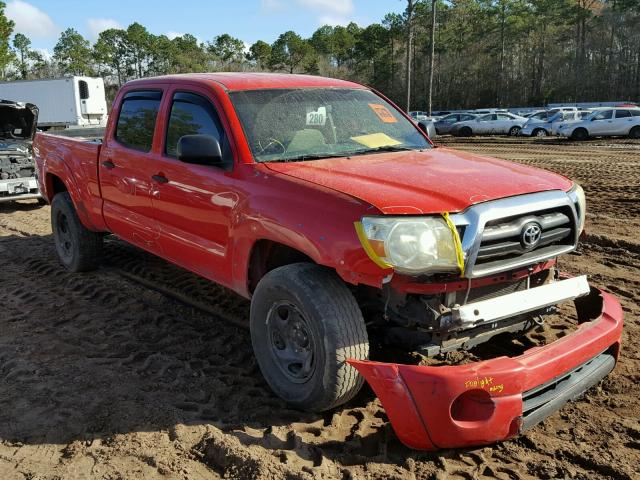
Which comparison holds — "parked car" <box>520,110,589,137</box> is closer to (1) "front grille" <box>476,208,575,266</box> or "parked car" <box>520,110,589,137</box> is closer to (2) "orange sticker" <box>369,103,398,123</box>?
(2) "orange sticker" <box>369,103,398,123</box>

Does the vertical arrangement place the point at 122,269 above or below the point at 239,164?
below

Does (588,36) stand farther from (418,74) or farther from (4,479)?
(4,479)

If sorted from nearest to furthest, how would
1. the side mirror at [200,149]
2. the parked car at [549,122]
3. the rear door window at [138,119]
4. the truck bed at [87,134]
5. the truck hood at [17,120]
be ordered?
the side mirror at [200,149] → the rear door window at [138,119] → the truck bed at [87,134] → the truck hood at [17,120] → the parked car at [549,122]

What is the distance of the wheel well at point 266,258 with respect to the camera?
3.70m

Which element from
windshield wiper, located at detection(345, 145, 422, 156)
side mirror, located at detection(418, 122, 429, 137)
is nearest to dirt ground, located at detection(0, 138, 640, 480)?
windshield wiper, located at detection(345, 145, 422, 156)

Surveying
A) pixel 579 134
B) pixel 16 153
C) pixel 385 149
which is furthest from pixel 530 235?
pixel 579 134

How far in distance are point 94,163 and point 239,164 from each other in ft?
7.80

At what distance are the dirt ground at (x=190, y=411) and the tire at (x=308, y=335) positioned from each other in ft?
0.64

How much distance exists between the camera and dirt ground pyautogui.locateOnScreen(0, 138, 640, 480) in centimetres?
296

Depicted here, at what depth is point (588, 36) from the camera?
59000 millimetres

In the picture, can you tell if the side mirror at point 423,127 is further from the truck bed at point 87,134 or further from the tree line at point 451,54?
the tree line at point 451,54

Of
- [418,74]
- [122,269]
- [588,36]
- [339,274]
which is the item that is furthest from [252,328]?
[418,74]

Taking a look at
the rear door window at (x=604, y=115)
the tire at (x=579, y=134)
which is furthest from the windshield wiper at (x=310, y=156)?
the rear door window at (x=604, y=115)

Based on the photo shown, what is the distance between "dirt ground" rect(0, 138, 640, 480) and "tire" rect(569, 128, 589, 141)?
22.1 meters
